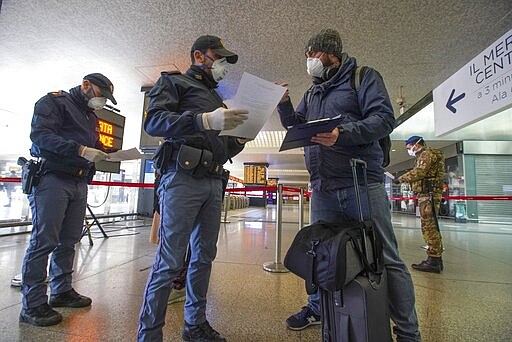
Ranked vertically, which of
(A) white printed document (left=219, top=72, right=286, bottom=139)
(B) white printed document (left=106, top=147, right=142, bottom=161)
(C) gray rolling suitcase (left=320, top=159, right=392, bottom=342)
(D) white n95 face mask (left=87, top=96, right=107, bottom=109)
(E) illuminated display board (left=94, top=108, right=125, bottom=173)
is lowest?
(C) gray rolling suitcase (left=320, top=159, right=392, bottom=342)

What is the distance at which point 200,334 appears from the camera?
52.6 inches

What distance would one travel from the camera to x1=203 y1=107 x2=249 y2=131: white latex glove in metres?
1.12

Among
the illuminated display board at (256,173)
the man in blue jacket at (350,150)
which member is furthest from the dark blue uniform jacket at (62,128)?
the illuminated display board at (256,173)

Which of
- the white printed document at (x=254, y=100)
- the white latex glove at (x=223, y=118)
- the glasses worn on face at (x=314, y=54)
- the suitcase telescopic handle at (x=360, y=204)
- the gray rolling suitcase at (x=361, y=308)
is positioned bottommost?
the gray rolling suitcase at (x=361, y=308)

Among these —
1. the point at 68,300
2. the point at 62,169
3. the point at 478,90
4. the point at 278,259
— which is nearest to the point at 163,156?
the point at 62,169

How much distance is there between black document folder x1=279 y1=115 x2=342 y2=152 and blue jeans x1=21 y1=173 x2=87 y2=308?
1361 mm

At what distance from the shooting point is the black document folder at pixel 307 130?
41.0 inches

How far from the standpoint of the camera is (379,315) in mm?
1031

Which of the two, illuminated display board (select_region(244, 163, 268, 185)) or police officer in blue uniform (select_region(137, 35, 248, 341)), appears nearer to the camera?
police officer in blue uniform (select_region(137, 35, 248, 341))

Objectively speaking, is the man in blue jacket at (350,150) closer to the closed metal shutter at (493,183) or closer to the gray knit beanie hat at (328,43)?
the gray knit beanie hat at (328,43)

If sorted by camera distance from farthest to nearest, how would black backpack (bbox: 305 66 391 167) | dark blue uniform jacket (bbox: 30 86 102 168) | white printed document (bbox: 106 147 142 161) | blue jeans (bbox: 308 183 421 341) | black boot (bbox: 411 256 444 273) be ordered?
black boot (bbox: 411 256 444 273) → white printed document (bbox: 106 147 142 161) → dark blue uniform jacket (bbox: 30 86 102 168) → black backpack (bbox: 305 66 391 167) → blue jeans (bbox: 308 183 421 341)

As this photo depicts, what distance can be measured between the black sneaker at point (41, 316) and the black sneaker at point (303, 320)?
129 cm

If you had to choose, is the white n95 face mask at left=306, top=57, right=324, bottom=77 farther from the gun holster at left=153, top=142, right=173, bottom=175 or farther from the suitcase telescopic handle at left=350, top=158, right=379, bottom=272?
the gun holster at left=153, top=142, right=173, bottom=175

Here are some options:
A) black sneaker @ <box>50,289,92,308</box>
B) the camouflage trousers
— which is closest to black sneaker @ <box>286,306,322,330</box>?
black sneaker @ <box>50,289,92,308</box>
